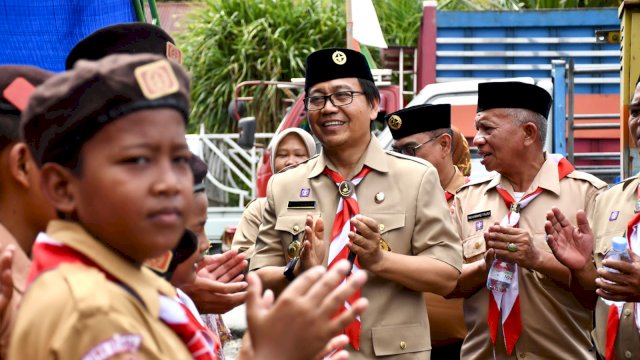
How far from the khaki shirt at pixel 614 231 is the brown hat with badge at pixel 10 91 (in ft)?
9.35

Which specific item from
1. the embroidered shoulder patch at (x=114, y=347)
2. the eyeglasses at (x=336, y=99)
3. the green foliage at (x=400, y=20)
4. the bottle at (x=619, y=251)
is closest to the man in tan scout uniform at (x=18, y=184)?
the embroidered shoulder patch at (x=114, y=347)

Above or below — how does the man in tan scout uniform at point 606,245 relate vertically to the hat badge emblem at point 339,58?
below

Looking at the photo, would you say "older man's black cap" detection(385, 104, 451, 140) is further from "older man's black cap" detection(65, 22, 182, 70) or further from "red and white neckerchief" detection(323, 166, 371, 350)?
"older man's black cap" detection(65, 22, 182, 70)

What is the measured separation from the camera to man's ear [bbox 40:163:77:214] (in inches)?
81.7

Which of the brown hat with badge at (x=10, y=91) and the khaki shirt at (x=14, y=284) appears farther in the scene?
the brown hat with badge at (x=10, y=91)

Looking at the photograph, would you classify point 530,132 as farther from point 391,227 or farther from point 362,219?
point 362,219

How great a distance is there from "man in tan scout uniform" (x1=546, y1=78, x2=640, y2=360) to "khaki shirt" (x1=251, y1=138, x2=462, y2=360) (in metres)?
0.55

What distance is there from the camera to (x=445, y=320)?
550 cm

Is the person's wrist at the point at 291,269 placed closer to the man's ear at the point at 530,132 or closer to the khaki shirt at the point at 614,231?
the khaki shirt at the point at 614,231

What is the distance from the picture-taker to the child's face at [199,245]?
3080mm

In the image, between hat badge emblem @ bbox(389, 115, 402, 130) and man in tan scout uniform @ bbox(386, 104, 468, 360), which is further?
hat badge emblem @ bbox(389, 115, 402, 130)

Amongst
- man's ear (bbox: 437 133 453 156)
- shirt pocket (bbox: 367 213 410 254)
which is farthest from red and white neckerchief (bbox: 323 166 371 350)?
man's ear (bbox: 437 133 453 156)

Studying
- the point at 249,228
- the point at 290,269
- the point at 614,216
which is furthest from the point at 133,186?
the point at 249,228

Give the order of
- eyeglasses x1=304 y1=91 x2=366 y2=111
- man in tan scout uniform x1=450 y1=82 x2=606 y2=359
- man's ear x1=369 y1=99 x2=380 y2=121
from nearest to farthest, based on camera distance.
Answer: eyeglasses x1=304 y1=91 x2=366 y2=111
man's ear x1=369 y1=99 x2=380 y2=121
man in tan scout uniform x1=450 y1=82 x2=606 y2=359
